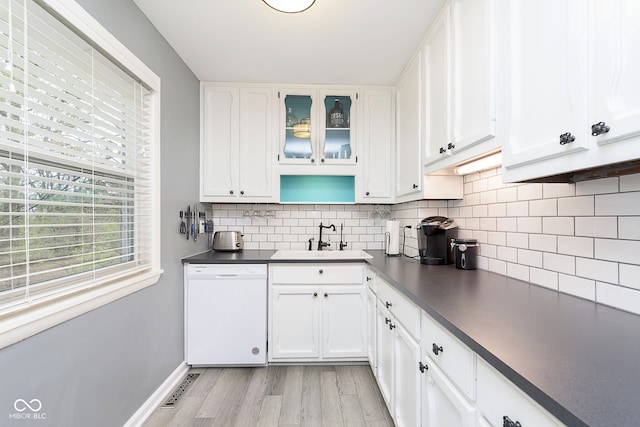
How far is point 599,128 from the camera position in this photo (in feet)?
2.50

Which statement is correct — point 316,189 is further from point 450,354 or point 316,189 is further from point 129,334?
point 450,354

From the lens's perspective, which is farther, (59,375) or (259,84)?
(259,84)

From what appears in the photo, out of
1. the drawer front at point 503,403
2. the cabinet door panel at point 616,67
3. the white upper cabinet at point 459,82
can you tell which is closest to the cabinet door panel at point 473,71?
the white upper cabinet at point 459,82

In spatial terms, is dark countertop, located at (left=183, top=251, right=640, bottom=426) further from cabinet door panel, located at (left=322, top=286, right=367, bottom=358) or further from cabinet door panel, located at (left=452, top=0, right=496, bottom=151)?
cabinet door panel, located at (left=322, top=286, right=367, bottom=358)

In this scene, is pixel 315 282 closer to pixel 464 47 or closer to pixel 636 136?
pixel 464 47

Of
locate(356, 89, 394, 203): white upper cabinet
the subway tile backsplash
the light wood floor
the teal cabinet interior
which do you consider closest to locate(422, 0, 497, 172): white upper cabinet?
the subway tile backsplash

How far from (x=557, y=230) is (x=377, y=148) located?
1.69 meters

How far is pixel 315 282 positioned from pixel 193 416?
46.2 inches

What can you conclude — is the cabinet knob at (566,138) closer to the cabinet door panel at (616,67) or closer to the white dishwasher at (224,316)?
the cabinet door panel at (616,67)

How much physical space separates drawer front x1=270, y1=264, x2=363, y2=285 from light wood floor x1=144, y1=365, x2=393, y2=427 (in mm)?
706

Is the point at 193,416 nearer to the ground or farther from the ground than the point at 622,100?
nearer to the ground

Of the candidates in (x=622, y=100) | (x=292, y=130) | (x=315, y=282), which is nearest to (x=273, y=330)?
(x=315, y=282)

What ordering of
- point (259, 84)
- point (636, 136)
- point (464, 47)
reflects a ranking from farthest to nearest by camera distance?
point (259, 84) < point (464, 47) < point (636, 136)

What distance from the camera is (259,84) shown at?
2662mm
